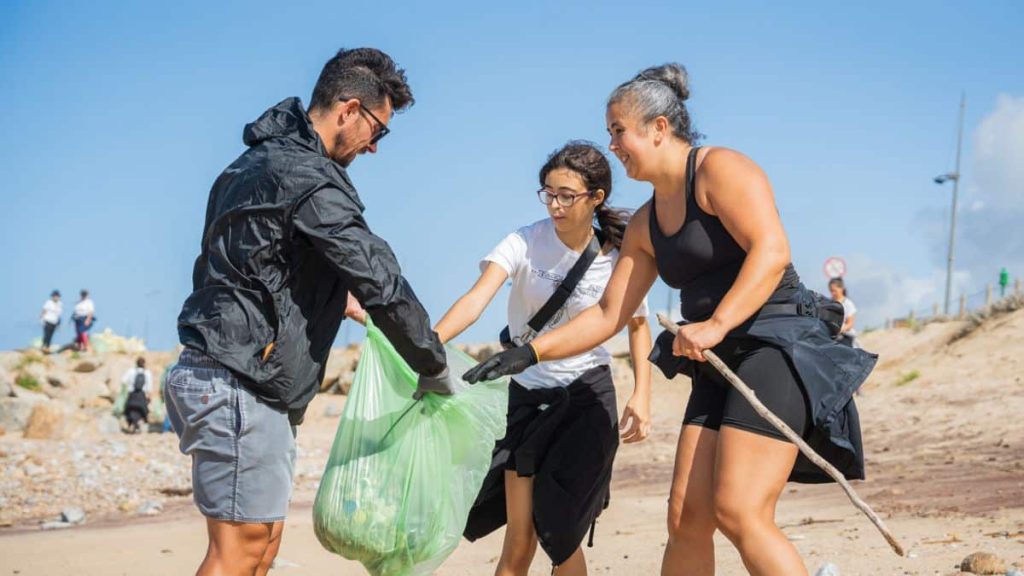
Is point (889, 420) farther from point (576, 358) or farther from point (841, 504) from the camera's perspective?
point (576, 358)

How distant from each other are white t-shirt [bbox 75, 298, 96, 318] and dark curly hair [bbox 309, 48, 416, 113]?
26.8 m

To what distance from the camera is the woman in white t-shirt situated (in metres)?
4.88

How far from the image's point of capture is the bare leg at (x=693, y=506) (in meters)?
3.92

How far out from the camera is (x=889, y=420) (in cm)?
1453

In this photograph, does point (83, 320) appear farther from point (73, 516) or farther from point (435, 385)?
point (435, 385)

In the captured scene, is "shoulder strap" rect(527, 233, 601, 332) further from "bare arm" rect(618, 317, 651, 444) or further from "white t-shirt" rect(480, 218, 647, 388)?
"bare arm" rect(618, 317, 651, 444)

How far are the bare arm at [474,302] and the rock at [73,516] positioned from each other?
668 centimetres

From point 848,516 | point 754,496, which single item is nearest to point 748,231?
point 754,496

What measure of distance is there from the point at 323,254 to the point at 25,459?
36.1ft

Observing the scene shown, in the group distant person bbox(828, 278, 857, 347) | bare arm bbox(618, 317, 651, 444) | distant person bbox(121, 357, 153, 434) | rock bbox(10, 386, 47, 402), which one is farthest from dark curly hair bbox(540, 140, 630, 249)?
rock bbox(10, 386, 47, 402)

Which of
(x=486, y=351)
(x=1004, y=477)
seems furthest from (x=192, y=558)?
(x=486, y=351)

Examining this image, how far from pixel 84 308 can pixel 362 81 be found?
2719 centimetres

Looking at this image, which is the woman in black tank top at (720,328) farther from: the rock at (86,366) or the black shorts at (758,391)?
the rock at (86,366)

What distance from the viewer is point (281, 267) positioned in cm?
339
